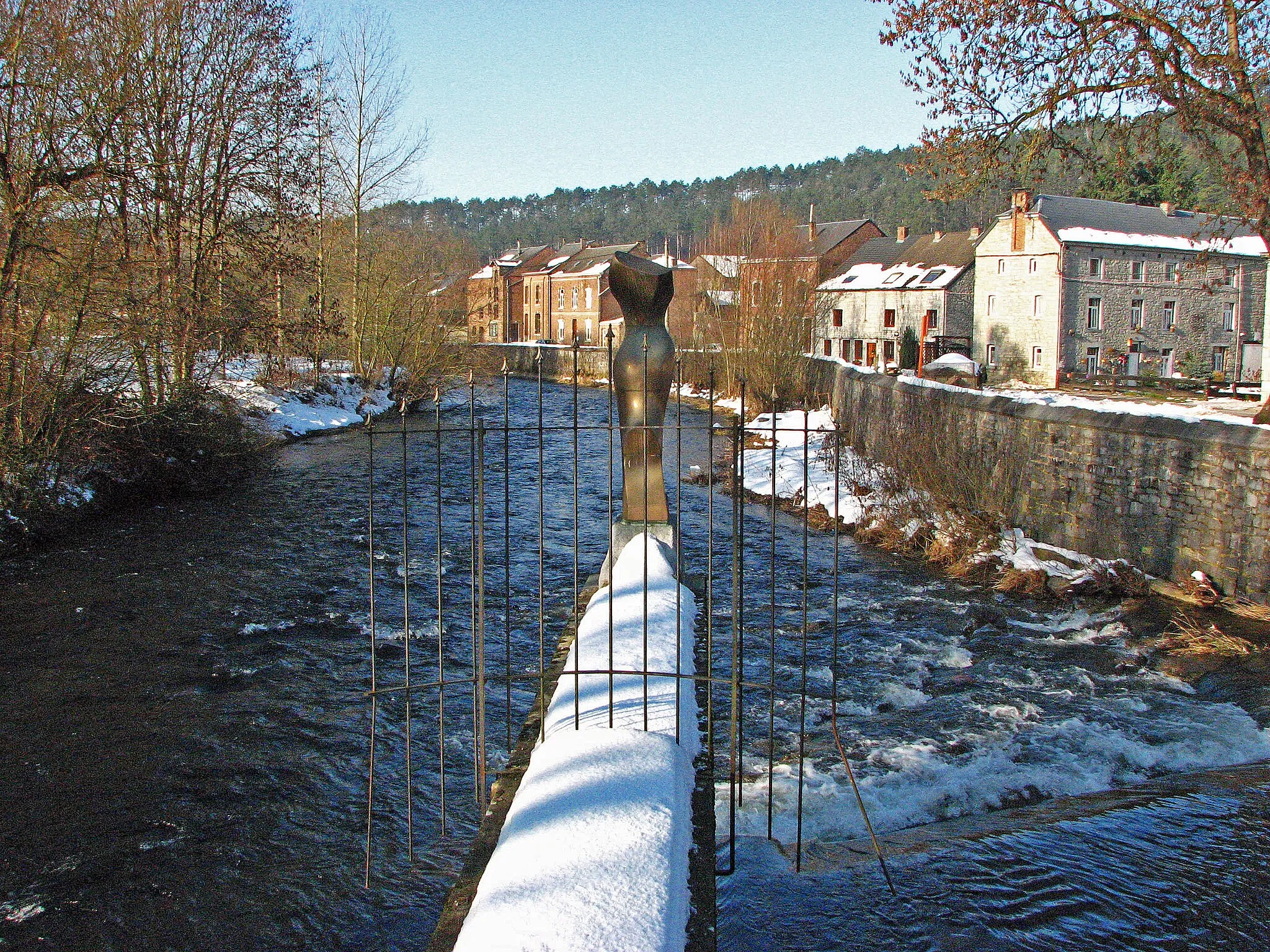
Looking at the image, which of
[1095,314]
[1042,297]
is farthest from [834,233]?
[1095,314]

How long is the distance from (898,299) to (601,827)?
4382cm

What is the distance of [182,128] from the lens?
1989 cm

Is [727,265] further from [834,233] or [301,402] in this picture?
[834,233]

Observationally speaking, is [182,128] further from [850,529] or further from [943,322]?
[943,322]

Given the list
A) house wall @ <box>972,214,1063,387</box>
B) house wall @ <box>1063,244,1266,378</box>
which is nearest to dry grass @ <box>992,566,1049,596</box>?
house wall @ <box>972,214,1063,387</box>

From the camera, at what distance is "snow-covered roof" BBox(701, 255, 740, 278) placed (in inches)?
1374

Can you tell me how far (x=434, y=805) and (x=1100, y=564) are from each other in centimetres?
951

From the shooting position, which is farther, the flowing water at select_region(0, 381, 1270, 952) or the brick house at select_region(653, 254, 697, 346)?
the brick house at select_region(653, 254, 697, 346)

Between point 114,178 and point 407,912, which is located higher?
point 114,178

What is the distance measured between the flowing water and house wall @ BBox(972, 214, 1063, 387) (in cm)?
2766

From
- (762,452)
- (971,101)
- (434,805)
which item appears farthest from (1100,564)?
(762,452)

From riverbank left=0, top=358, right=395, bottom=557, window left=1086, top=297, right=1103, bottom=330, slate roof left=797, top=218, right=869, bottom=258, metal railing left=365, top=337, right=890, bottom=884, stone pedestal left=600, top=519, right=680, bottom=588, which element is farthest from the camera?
slate roof left=797, top=218, right=869, bottom=258

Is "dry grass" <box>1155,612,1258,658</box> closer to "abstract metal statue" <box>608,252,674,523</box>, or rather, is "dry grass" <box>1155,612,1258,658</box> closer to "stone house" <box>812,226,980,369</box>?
"abstract metal statue" <box>608,252,674,523</box>

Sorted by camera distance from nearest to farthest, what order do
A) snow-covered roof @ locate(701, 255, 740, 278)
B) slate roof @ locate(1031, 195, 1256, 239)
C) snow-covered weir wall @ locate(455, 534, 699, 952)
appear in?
1. snow-covered weir wall @ locate(455, 534, 699, 952)
2. snow-covered roof @ locate(701, 255, 740, 278)
3. slate roof @ locate(1031, 195, 1256, 239)
